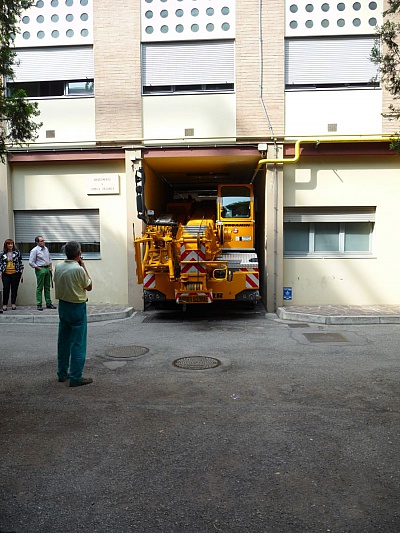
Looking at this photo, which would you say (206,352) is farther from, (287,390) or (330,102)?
(330,102)

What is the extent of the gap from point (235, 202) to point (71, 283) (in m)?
6.76

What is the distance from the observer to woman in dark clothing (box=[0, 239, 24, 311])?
35.8 feet

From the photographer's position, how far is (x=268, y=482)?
11.2 feet

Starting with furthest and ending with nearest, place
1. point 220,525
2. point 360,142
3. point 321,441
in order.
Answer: point 360,142
point 321,441
point 220,525

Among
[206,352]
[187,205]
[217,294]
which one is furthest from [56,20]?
[206,352]

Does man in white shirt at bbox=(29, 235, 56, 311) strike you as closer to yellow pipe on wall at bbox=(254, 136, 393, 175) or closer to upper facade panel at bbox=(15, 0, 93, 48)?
upper facade panel at bbox=(15, 0, 93, 48)

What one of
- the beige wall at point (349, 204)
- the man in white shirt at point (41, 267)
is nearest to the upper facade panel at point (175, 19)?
the beige wall at point (349, 204)

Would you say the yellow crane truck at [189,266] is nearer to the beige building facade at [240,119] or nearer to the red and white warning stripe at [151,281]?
the red and white warning stripe at [151,281]

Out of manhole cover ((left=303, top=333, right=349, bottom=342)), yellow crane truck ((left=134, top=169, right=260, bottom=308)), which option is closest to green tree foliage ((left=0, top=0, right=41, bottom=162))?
yellow crane truck ((left=134, top=169, right=260, bottom=308))

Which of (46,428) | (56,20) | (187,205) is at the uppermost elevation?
(56,20)

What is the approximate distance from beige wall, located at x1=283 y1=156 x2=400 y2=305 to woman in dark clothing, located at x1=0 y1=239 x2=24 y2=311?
6392mm

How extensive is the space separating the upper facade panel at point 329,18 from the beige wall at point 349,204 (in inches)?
118

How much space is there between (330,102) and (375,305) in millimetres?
4939

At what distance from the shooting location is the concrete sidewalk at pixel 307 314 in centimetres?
960
